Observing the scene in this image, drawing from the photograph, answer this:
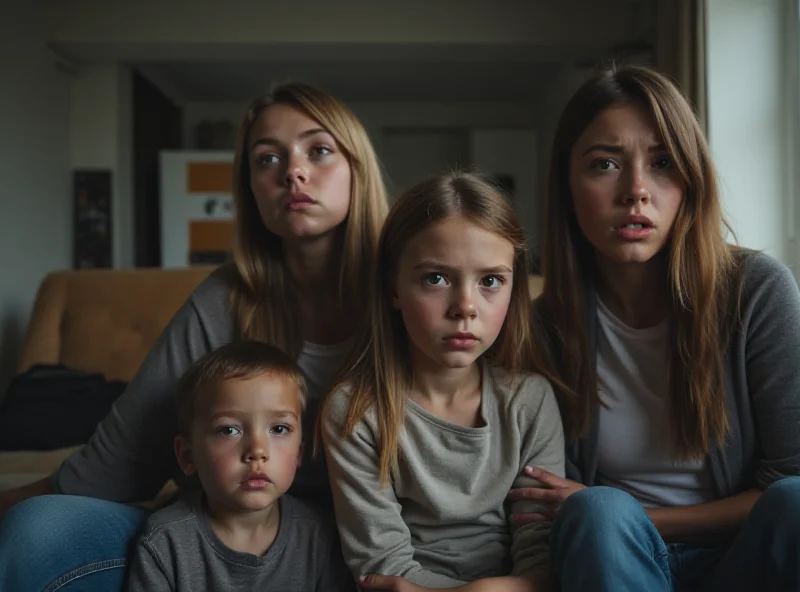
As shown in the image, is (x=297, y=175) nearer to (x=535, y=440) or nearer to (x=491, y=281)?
(x=491, y=281)

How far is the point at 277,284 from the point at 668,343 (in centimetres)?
69

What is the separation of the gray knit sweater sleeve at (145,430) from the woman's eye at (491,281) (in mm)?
494

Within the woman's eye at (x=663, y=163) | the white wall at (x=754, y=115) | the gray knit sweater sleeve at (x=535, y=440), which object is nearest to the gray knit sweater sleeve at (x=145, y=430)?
the gray knit sweater sleeve at (x=535, y=440)

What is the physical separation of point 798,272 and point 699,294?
5.08 feet

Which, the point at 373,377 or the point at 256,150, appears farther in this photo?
the point at 256,150

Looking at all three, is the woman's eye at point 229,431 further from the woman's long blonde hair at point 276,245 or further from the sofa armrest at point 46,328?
the sofa armrest at point 46,328

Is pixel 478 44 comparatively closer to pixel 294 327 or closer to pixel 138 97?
pixel 138 97

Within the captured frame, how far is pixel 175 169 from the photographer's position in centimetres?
559

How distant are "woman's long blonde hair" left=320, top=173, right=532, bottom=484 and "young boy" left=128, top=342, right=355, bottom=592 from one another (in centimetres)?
11

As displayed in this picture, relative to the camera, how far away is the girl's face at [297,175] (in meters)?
1.32

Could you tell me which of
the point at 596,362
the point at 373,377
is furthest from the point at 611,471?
the point at 373,377

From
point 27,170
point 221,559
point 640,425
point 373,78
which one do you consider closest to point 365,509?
point 221,559

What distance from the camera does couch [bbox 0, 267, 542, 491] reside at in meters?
2.47

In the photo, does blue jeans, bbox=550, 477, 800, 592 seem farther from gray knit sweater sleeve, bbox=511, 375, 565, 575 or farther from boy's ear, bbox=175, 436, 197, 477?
boy's ear, bbox=175, 436, 197, 477
